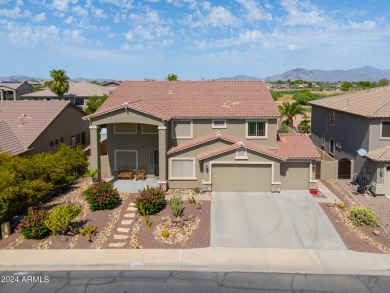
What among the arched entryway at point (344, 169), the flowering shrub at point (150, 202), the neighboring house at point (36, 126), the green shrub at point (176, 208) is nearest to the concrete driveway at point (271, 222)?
the green shrub at point (176, 208)

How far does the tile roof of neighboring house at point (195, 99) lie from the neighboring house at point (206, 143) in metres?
0.08

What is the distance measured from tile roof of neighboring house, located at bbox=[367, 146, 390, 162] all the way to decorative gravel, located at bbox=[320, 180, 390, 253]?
2.75m

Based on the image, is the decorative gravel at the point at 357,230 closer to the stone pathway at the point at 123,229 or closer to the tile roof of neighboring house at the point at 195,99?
the tile roof of neighboring house at the point at 195,99

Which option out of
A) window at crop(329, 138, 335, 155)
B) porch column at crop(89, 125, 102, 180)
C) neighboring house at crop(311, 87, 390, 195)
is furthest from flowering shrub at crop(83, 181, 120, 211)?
window at crop(329, 138, 335, 155)

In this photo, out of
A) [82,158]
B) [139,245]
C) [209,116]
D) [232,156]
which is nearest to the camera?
[139,245]

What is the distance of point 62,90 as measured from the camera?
5822 centimetres

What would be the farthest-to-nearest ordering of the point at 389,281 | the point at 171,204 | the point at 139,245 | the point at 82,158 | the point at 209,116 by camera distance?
the point at 82,158
the point at 209,116
the point at 171,204
the point at 139,245
the point at 389,281

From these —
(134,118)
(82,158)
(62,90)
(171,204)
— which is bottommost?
(171,204)

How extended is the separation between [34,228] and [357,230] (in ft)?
57.6

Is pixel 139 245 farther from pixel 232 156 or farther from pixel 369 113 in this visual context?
pixel 369 113

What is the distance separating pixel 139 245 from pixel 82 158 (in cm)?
1342

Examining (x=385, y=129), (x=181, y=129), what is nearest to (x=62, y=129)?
(x=181, y=129)

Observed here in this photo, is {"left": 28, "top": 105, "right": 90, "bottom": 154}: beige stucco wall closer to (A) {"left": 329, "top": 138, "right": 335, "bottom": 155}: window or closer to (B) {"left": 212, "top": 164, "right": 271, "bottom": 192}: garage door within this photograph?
(B) {"left": 212, "top": 164, "right": 271, "bottom": 192}: garage door

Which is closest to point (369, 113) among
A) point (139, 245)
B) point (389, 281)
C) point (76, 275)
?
point (389, 281)
